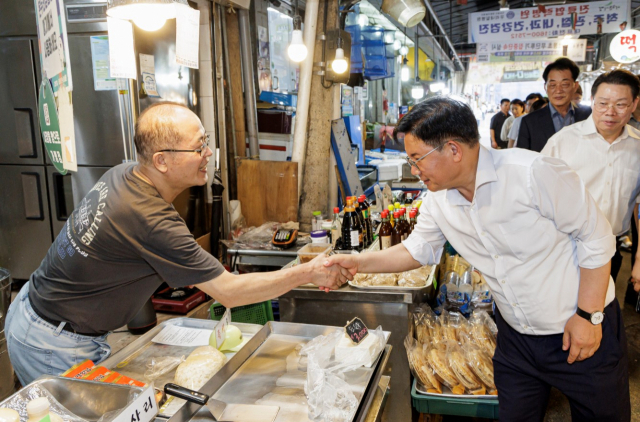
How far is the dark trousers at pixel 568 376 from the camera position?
184 centimetres

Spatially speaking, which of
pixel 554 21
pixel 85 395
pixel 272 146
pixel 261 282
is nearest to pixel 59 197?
pixel 272 146

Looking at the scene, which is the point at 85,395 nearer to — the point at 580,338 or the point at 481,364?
the point at 580,338

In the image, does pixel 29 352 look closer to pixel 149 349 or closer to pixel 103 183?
pixel 149 349

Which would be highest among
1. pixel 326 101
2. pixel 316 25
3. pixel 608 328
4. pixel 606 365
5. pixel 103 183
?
pixel 316 25

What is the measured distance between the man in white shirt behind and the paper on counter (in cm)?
266

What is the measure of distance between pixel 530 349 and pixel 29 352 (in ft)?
6.70

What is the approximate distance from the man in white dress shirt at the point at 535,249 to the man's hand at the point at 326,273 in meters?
0.61

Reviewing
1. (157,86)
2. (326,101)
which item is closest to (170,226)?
(157,86)

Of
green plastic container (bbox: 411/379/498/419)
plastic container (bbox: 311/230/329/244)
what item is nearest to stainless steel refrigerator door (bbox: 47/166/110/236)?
plastic container (bbox: 311/230/329/244)

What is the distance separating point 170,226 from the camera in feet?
5.98

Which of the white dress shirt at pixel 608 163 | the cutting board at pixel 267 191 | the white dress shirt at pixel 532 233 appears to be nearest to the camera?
the white dress shirt at pixel 532 233

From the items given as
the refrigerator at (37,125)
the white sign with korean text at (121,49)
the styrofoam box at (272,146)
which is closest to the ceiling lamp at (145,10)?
the white sign with korean text at (121,49)

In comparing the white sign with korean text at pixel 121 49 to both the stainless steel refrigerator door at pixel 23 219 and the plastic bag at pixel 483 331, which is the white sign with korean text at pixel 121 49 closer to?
the plastic bag at pixel 483 331

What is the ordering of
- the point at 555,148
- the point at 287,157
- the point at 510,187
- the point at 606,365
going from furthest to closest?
1. the point at 287,157
2. the point at 555,148
3. the point at 606,365
4. the point at 510,187
